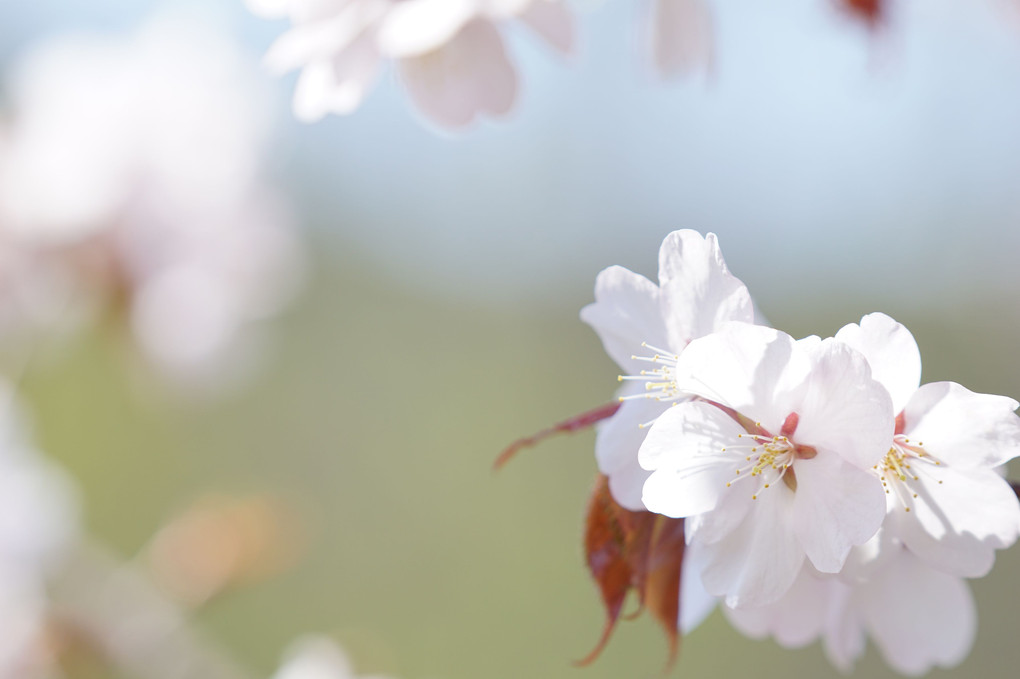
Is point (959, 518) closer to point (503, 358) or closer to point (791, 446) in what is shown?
point (791, 446)

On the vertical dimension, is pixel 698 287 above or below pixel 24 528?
above

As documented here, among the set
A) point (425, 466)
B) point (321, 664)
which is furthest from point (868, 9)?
point (425, 466)

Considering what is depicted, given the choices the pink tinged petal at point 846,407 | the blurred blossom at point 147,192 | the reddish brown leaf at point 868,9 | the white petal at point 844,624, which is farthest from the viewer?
the blurred blossom at point 147,192

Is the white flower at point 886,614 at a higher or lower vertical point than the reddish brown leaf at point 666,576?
lower

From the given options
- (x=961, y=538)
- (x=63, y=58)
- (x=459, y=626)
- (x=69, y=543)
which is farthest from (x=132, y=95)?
(x=459, y=626)

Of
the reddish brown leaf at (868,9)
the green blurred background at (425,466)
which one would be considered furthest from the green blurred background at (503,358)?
the reddish brown leaf at (868,9)

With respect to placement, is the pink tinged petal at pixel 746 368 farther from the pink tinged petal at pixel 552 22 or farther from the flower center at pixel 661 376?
the pink tinged petal at pixel 552 22

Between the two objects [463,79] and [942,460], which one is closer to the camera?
[942,460]

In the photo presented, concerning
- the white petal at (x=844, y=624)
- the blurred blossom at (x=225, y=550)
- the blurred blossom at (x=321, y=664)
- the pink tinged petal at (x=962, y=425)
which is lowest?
the blurred blossom at (x=321, y=664)

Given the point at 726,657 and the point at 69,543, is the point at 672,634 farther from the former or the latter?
the point at 726,657
